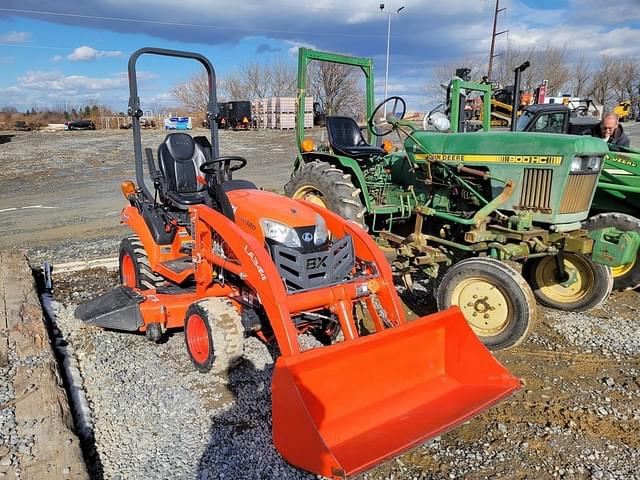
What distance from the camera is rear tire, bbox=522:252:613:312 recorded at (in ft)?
15.6

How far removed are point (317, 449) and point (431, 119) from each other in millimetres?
4040

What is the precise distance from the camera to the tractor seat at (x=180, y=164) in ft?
14.7

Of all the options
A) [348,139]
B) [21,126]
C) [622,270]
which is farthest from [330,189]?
[21,126]

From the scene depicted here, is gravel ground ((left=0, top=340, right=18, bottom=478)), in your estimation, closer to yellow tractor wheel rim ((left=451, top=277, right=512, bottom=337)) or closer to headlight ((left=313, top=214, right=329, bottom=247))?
headlight ((left=313, top=214, right=329, bottom=247))

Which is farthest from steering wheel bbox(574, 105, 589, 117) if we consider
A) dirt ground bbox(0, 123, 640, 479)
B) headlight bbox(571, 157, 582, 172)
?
headlight bbox(571, 157, 582, 172)

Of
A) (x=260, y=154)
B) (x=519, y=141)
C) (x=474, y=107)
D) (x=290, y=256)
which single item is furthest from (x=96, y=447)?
(x=260, y=154)

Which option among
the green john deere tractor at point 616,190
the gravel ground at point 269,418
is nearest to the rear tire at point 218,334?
the gravel ground at point 269,418

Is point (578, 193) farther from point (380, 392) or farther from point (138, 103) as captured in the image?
point (138, 103)

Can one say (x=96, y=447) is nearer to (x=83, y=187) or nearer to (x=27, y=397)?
(x=27, y=397)

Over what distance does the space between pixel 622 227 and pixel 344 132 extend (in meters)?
3.24

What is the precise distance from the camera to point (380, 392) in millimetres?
2855

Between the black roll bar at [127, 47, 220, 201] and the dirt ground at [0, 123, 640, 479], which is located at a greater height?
the black roll bar at [127, 47, 220, 201]

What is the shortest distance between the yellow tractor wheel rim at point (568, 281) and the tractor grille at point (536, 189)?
750 mm

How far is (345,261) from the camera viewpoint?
341cm
